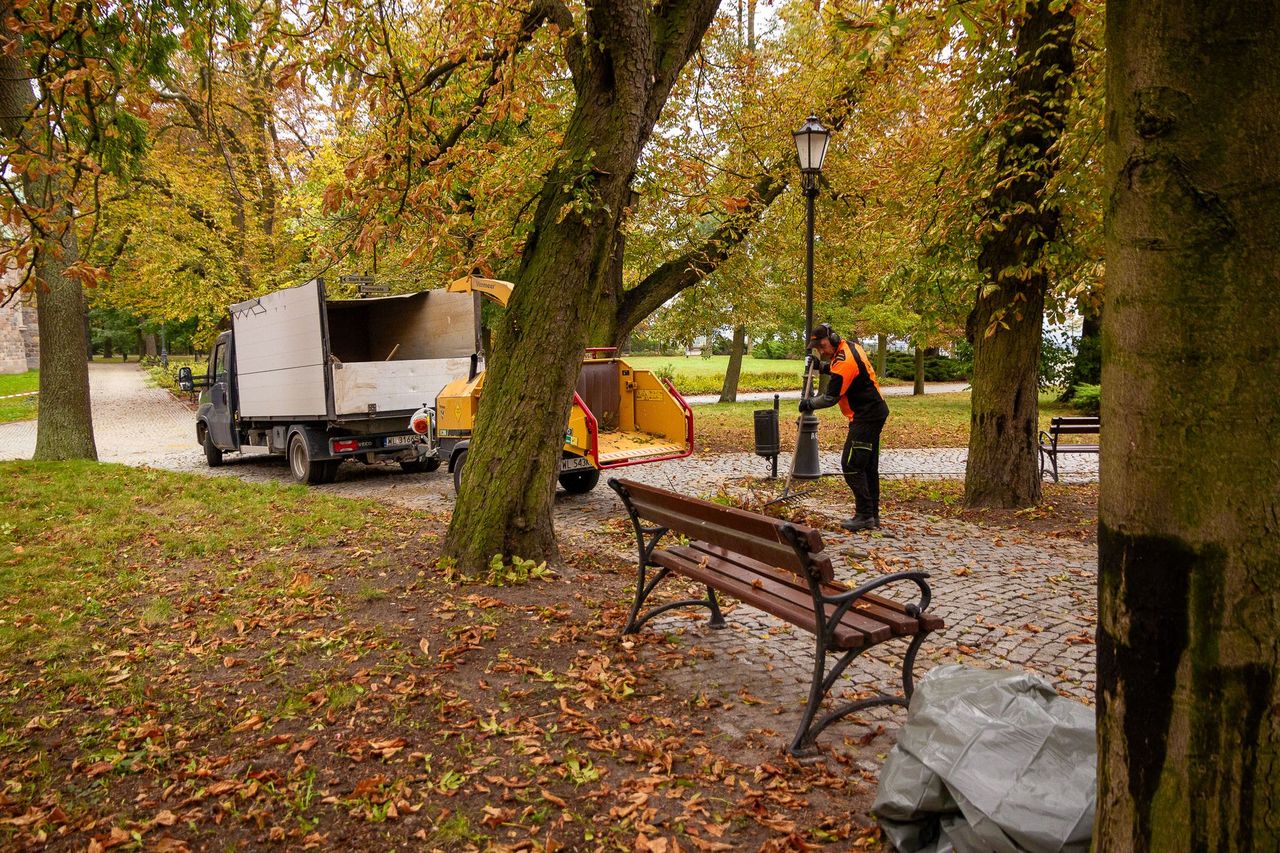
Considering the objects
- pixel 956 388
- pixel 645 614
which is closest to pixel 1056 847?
pixel 645 614

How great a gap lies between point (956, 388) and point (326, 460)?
2982 cm

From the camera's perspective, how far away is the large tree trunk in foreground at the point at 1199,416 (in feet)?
5.85

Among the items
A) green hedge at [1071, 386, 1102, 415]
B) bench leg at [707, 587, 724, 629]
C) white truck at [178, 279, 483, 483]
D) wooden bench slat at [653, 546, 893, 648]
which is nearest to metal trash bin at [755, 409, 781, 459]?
white truck at [178, 279, 483, 483]

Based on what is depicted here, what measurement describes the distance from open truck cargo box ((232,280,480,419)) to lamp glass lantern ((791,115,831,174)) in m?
5.03

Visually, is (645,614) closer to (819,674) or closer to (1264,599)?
(819,674)

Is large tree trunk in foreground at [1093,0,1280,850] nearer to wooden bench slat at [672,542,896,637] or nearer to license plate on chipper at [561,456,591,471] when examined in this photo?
wooden bench slat at [672,542,896,637]

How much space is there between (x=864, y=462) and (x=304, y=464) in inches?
327

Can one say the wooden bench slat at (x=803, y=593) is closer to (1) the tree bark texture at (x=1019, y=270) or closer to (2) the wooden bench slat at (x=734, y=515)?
(2) the wooden bench slat at (x=734, y=515)

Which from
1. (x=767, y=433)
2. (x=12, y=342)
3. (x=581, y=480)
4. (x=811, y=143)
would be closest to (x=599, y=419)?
(x=581, y=480)

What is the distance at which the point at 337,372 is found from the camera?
1110 cm

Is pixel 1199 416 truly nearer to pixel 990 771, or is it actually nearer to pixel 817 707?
pixel 990 771

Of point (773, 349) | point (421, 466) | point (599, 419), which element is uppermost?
point (773, 349)

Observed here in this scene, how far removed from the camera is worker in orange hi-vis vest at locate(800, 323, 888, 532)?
773 centimetres

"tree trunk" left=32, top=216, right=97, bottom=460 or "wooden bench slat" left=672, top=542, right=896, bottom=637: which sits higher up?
"tree trunk" left=32, top=216, right=97, bottom=460
